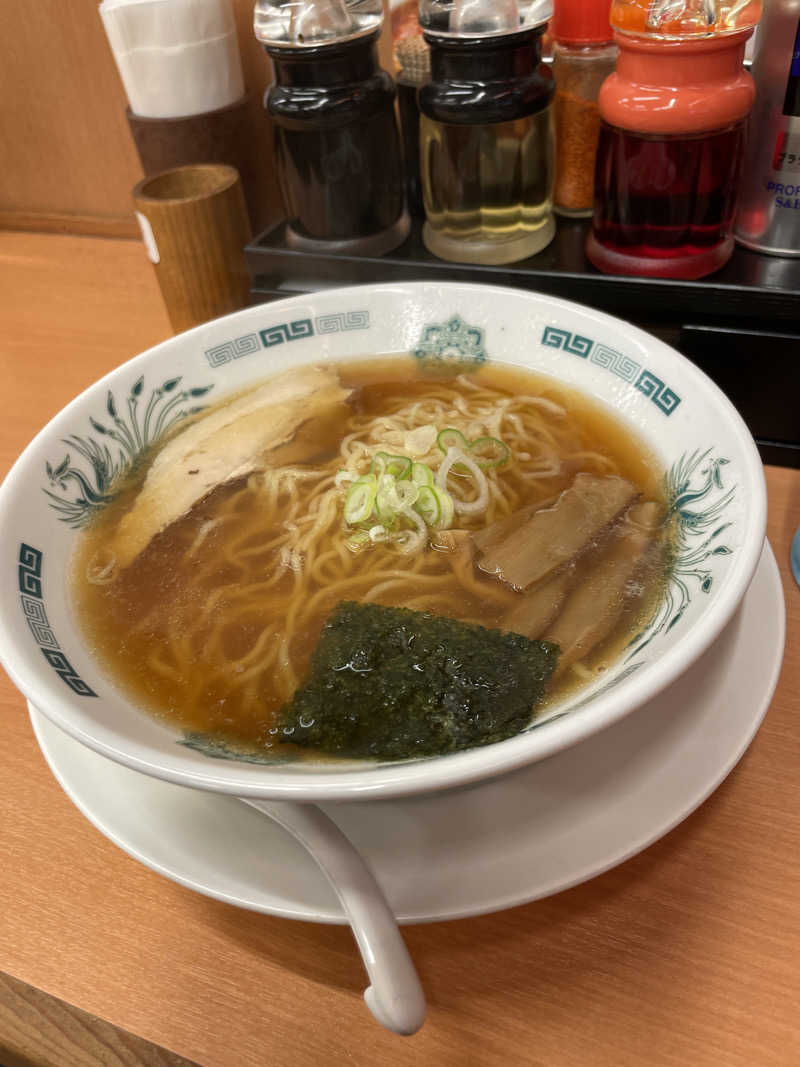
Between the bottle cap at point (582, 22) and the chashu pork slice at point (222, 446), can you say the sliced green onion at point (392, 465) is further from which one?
the bottle cap at point (582, 22)

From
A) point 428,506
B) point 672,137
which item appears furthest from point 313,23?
point 428,506

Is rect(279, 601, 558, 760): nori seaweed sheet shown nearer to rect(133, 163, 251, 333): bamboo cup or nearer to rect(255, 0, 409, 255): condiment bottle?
rect(255, 0, 409, 255): condiment bottle

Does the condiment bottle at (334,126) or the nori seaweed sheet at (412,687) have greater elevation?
the condiment bottle at (334,126)

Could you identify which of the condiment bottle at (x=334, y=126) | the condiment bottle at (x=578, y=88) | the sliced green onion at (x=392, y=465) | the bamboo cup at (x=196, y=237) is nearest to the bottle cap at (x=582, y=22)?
the condiment bottle at (x=578, y=88)

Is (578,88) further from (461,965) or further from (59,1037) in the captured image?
(59,1037)

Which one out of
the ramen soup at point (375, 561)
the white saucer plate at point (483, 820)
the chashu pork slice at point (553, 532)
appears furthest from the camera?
the chashu pork slice at point (553, 532)

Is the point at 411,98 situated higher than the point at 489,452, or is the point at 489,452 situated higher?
the point at 411,98

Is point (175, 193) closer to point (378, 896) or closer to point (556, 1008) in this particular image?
point (378, 896)
